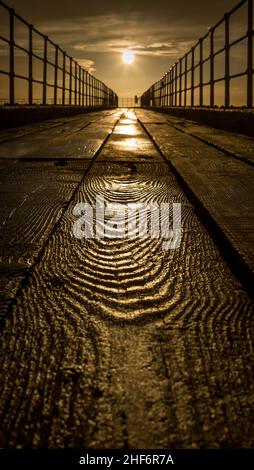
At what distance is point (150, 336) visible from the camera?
837mm

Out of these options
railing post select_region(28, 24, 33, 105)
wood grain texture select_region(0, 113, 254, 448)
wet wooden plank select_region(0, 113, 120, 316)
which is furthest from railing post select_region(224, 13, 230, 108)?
wood grain texture select_region(0, 113, 254, 448)

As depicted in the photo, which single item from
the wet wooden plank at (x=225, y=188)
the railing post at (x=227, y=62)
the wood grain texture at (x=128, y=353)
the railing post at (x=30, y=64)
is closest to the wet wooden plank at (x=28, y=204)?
the wood grain texture at (x=128, y=353)

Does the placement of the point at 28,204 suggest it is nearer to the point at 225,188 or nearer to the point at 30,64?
the point at 225,188

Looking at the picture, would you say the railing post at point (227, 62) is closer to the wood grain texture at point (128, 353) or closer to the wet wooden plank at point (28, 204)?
the wet wooden plank at point (28, 204)

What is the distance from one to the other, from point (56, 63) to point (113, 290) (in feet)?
42.0

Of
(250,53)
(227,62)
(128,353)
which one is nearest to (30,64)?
(227,62)

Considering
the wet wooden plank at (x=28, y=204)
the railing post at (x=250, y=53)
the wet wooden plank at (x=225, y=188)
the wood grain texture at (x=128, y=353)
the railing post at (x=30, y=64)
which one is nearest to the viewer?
the wood grain texture at (x=128, y=353)

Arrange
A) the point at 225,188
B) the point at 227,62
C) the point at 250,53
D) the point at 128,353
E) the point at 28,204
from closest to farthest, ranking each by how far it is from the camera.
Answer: the point at 128,353 < the point at 28,204 < the point at 225,188 < the point at 250,53 < the point at 227,62

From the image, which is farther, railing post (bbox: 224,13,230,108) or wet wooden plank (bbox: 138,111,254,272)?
railing post (bbox: 224,13,230,108)

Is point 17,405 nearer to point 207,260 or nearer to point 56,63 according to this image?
point 207,260

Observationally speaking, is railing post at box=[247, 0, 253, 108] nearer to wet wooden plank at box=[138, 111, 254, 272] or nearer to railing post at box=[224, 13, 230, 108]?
railing post at box=[224, 13, 230, 108]

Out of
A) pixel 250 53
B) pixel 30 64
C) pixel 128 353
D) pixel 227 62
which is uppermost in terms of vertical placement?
pixel 30 64

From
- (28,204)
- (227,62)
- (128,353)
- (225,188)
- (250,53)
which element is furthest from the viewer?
(227,62)

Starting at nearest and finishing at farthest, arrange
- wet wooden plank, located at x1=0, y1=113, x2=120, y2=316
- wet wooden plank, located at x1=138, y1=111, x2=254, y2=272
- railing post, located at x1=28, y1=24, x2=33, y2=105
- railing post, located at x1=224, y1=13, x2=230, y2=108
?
wet wooden plank, located at x1=0, y1=113, x2=120, y2=316 → wet wooden plank, located at x1=138, y1=111, x2=254, y2=272 → railing post, located at x1=224, y1=13, x2=230, y2=108 → railing post, located at x1=28, y1=24, x2=33, y2=105
